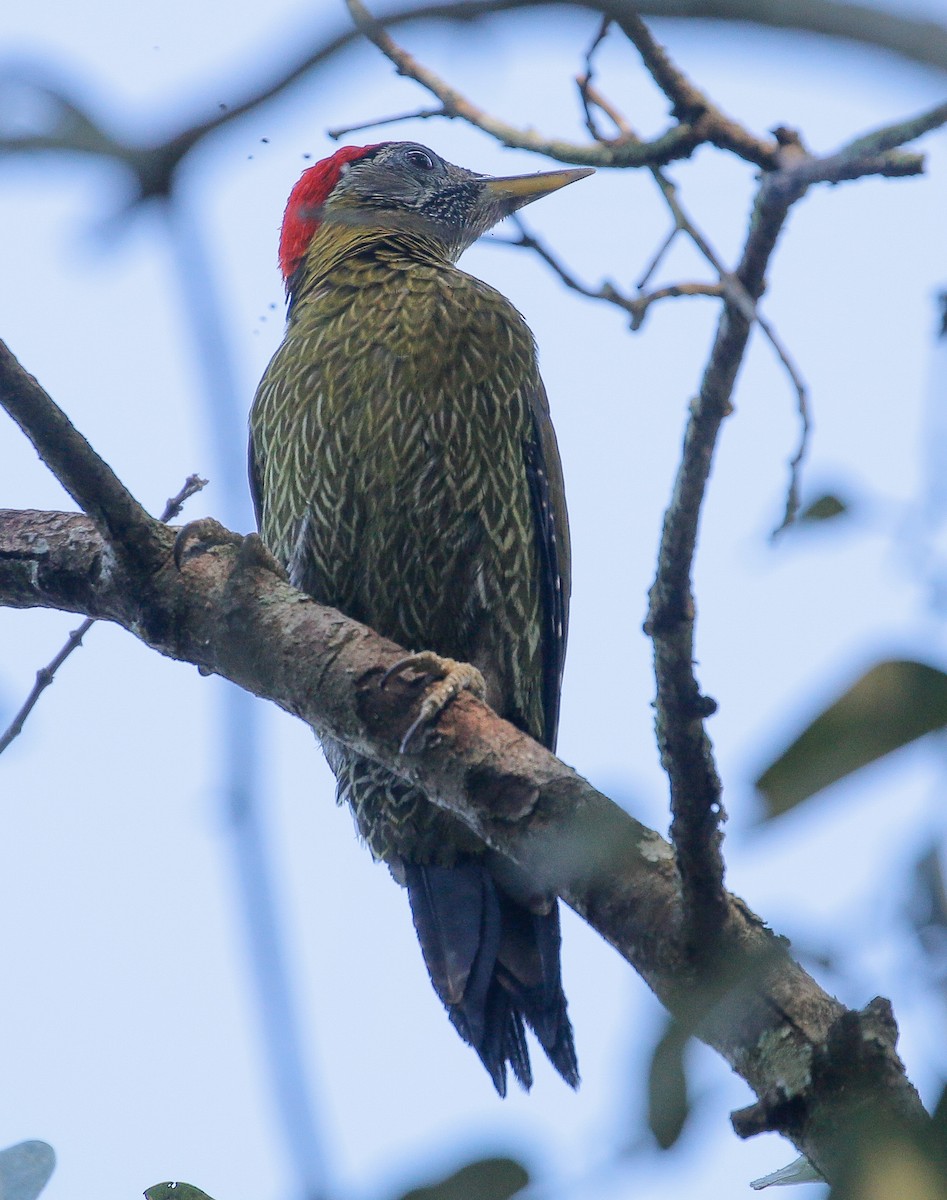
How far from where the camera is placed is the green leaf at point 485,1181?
1.16 meters

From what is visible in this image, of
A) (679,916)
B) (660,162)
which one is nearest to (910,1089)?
(679,916)

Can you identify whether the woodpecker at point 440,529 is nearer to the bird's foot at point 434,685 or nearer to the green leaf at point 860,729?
the bird's foot at point 434,685

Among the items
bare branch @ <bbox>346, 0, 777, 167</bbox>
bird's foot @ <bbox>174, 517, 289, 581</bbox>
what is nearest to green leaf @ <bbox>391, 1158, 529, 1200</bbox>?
bare branch @ <bbox>346, 0, 777, 167</bbox>

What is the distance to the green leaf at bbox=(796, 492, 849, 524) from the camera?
1396mm

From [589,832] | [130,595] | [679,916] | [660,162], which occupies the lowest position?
[679,916]

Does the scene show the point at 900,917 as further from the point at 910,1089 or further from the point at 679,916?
the point at 679,916

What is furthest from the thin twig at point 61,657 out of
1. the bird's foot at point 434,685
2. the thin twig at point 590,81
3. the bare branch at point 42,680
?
the thin twig at point 590,81

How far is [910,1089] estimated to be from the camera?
1.83 m

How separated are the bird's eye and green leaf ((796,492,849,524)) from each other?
397 cm

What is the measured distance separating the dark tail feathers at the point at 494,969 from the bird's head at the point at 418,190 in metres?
2.32

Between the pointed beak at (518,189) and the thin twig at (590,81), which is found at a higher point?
the pointed beak at (518,189)

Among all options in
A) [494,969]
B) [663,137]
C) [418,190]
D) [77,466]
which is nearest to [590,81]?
[663,137]

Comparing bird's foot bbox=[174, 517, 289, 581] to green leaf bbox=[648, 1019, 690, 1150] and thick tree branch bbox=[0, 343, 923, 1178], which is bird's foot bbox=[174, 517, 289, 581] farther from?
green leaf bbox=[648, 1019, 690, 1150]

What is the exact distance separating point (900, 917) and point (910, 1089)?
0.77 metres
